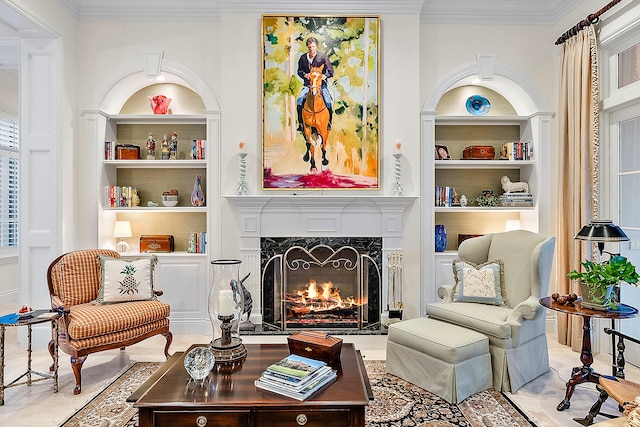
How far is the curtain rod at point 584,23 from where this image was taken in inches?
133

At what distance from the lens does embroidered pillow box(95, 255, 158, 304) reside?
3.32 meters

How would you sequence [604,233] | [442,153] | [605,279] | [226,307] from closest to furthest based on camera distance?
[226,307]
[605,279]
[604,233]
[442,153]

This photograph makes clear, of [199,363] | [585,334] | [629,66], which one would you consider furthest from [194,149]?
[629,66]

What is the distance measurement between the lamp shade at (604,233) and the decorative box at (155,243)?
3822 millimetres

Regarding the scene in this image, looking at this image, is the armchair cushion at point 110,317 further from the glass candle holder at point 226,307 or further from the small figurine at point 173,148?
the small figurine at point 173,148

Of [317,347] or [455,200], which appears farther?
[455,200]

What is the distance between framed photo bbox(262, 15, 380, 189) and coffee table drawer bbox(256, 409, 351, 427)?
8.50ft

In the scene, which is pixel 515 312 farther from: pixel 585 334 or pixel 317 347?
pixel 317 347

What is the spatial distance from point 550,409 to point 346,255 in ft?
7.13

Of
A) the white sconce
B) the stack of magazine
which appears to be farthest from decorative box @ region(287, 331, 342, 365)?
the white sconce

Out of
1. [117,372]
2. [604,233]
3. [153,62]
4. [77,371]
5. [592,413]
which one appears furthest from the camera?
[153,62]

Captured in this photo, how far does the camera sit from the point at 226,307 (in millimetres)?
2230

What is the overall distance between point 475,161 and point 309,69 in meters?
2.01

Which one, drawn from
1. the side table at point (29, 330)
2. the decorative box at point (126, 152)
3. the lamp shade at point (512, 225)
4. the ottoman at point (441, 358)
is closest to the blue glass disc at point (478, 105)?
the lamp shade at point (512, 225)
